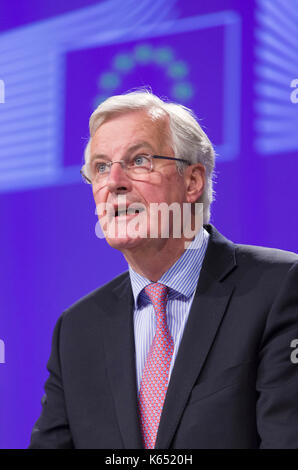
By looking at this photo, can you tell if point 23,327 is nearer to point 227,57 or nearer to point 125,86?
point 125,86

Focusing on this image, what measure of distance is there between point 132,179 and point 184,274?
30 centimetres

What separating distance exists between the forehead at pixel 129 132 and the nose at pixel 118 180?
57mm

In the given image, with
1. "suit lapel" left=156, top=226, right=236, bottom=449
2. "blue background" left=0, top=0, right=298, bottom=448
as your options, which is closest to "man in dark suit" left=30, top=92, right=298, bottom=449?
"suit lapel" left=156, top=226, right=236, bottom=449

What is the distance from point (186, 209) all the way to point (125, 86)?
71cm

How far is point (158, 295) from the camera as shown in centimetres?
161

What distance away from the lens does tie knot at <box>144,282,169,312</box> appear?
1604mm

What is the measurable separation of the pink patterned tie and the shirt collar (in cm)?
3

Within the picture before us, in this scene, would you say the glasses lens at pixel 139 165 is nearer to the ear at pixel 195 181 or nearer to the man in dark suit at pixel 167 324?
the man in dark suit at pixel 167 324

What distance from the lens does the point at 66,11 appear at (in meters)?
2.41

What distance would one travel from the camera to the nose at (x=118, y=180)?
1.63 metres

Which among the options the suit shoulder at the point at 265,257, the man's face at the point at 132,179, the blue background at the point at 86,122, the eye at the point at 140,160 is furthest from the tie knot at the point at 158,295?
the blue background at the point at 86,122

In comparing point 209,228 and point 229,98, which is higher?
point 229,98

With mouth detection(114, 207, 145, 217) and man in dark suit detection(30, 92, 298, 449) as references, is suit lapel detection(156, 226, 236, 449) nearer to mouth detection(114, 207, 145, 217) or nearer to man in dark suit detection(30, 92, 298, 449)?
man in dark suit detection(30, 92, 298, 449)
